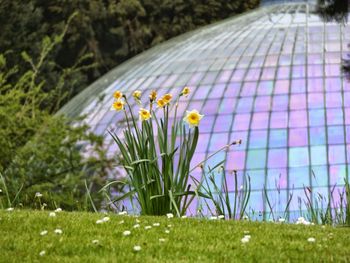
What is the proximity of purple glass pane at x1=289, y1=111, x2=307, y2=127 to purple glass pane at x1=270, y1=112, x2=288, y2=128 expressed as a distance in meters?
0.13

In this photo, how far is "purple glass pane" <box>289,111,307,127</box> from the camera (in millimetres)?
19364

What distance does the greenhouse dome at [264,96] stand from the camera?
18094 mm

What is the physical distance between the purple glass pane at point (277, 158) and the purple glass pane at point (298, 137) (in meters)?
0.41

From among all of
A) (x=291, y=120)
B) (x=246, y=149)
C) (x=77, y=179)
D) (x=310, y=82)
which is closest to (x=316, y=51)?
(x=310, y=82)

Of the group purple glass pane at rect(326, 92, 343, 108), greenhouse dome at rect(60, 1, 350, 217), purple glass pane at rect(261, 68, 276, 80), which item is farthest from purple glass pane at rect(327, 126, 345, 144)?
purple glass pane at rect(261, 68, 276, 80)

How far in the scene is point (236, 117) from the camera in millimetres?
20031

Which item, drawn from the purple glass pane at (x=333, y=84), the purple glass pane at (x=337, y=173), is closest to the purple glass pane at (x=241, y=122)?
the purple glass pane at (x=333, y=84)

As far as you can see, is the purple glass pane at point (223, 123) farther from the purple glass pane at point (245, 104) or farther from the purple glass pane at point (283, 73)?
the purple glass pane at point (283, 73)

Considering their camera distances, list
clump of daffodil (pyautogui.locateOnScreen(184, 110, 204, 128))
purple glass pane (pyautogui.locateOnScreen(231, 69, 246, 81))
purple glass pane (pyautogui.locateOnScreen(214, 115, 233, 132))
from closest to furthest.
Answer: clump of daffodil (pyautogui.locateOnScreen(184, 110, 204, 128)), purple glass pane (pyautogui.locateOnScreen(214, 115, 233, 132)), purple glass pane (pyautogui.locateOnScreen(231, 69, 246, 81))

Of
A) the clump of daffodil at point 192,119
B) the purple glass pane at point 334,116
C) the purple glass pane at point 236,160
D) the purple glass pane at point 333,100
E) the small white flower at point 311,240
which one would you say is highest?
the clump of daffodil at point 192,119

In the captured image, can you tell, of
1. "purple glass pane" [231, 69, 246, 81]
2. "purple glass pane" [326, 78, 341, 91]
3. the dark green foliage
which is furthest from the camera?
the dark green foliage

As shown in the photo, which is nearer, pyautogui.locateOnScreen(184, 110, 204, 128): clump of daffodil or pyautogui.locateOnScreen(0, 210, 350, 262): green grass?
pyautogui.locateOnScreen(0, 210, 350, 262): green grass

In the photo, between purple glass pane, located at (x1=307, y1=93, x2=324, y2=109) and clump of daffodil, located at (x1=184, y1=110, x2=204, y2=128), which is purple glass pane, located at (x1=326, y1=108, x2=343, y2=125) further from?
clump of daffodil, located at (x1=184, y1=110, x2=204, y2=128)

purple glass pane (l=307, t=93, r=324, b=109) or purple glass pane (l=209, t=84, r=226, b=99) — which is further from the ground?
purple glass pane (l=209, t=84, r=226, b=99)
